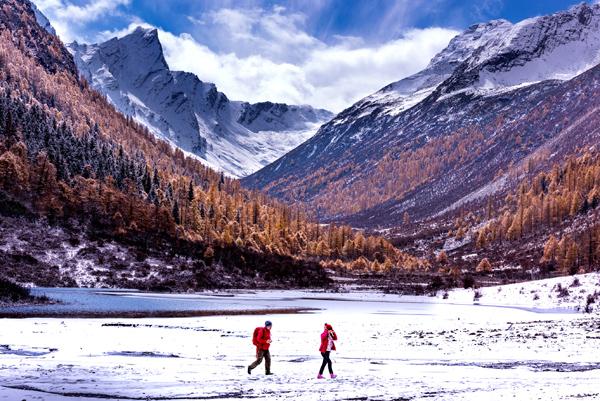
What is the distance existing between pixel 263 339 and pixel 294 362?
13.8 ft

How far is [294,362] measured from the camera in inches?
1172

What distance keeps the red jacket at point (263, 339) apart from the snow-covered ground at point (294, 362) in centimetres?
121

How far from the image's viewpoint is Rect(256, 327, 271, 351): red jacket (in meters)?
26.1

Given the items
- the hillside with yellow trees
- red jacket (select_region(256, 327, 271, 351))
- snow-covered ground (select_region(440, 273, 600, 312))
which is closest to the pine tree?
the hillside with yellow trees

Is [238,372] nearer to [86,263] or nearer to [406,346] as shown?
[406,346]

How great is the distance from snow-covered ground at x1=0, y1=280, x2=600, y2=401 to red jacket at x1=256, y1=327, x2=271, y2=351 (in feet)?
3.96

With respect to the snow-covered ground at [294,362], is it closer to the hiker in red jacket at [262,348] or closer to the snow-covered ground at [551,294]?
the hiker in red jacket at [262,348]

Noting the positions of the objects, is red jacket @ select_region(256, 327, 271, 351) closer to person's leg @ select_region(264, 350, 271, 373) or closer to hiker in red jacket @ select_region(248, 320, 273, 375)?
hiker in red jacket @ select_region(248, 320, 273, 375)

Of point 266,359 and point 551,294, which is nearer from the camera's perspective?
point 266,359

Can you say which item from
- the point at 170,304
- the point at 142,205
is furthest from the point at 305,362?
the point at 142,205

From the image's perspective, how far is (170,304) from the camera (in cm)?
6844

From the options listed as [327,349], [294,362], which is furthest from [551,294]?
[327,349]

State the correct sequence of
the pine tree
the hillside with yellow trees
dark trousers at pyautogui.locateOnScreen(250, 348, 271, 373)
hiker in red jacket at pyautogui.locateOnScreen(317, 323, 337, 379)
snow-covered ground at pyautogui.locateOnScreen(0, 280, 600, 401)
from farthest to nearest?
the pine tree, the hillside with yellow trees, dark trousers at pyautogui.locateOnScreen(250, 348, 271, 373), hiker in red jacket at pyautogui.locateOnScreen(317, 323, 337, 379), snow-covered ground at pyautogui.locateOnScreen(0, 280, 600, 401)

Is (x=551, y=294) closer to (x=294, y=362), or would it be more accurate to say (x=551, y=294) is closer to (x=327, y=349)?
(x=294, y=362)
